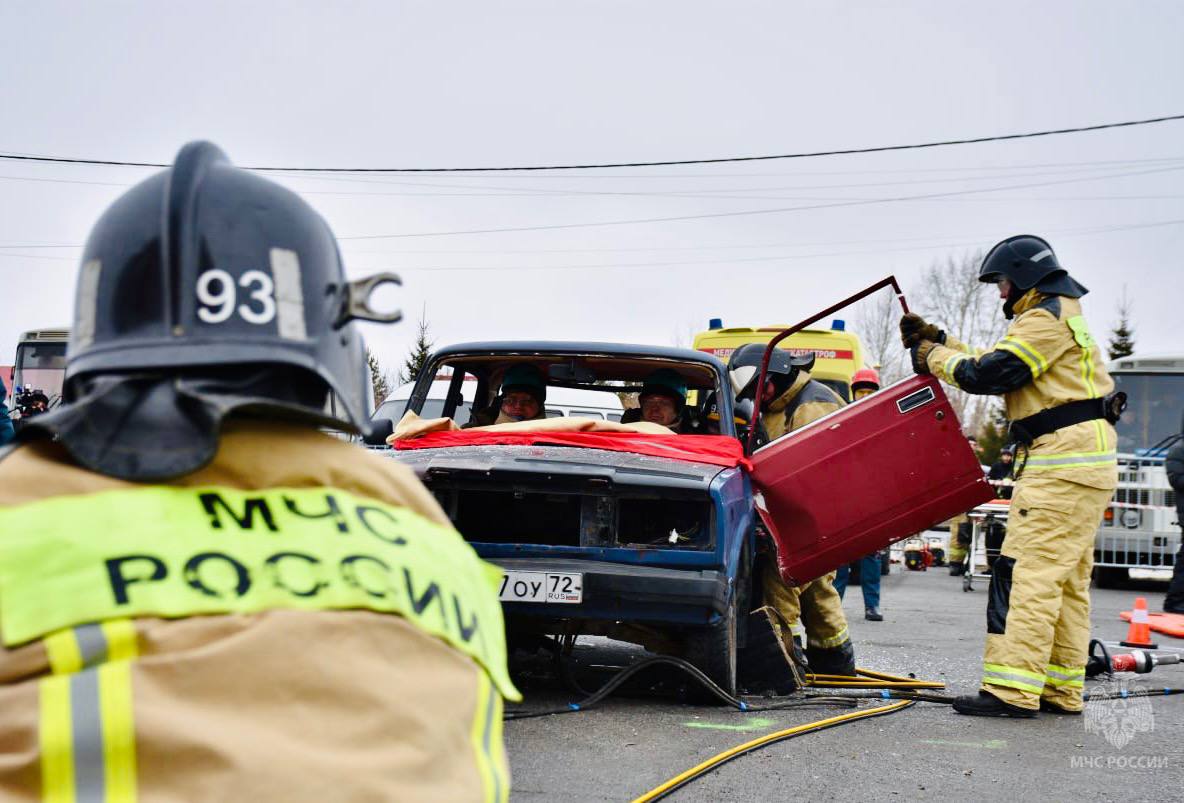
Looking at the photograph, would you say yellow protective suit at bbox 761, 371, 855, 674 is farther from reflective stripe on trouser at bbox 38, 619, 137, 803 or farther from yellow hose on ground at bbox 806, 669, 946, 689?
reflective stripe on trouser at bbox 38, 619, 137, 803

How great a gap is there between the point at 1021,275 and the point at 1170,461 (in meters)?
7.12

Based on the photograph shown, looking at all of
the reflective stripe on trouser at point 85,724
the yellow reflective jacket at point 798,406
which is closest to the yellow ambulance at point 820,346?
the yellow reflective jacket at point 798,406

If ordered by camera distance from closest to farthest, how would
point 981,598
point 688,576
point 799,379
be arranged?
1. point 688,576
2. point 799,379
3. point 981,598

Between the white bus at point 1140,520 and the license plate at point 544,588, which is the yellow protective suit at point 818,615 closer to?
the license plate at point 544,588

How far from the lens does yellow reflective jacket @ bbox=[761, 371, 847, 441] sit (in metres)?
7.66

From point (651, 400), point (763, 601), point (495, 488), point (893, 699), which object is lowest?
point (893, 699)

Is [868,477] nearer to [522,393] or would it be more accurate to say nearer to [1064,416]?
[1064,416]

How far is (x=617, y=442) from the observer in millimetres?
5906

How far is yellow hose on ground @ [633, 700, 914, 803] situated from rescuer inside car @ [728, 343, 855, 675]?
0.86 meters

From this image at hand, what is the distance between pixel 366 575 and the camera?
4.84ft

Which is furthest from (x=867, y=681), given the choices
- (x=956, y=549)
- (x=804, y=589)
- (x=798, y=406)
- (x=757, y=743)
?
(x=956, y=549)

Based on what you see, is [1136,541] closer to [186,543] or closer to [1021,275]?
[1021,275]

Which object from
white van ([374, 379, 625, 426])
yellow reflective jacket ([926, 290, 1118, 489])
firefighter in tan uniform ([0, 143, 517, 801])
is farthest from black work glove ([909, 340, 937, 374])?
firefighter in tan uniform ([0, 143, 517, 801])

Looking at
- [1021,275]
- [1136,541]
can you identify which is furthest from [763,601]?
[1136,541]
